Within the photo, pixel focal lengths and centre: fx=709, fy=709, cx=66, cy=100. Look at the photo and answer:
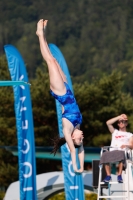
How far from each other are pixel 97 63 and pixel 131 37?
14698 mm

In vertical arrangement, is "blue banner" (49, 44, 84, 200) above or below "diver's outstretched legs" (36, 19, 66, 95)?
below

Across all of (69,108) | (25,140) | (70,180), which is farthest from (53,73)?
(70,180)

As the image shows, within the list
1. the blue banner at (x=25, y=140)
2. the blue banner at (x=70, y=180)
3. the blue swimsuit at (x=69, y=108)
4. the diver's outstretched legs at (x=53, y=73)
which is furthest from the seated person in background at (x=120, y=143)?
the blue banner at (x=25, y=140)

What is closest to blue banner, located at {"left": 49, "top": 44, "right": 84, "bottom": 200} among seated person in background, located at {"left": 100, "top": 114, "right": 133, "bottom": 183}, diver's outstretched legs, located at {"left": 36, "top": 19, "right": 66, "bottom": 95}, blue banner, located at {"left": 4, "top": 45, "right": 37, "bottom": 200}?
blue banner, located at {"left": 4, "top": 45, "right": 37, "bottom": 200}

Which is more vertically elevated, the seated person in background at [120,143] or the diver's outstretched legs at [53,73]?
the diver's outstretched legs at [53,73]

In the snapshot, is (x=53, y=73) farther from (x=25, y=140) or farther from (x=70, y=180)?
(x=70, y=180)

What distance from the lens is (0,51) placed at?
177875mm

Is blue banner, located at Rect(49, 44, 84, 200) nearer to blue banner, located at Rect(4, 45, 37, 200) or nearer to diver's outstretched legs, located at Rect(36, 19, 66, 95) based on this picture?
blue banner, located at Rect(4, 45, 37, 200)

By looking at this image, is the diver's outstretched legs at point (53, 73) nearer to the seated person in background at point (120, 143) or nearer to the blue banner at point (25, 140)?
the seated person in background at point (120, 143)

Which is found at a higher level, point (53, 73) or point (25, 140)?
point (53, 73)

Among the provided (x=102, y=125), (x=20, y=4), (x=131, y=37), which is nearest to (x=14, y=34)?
(x=20, y=4)

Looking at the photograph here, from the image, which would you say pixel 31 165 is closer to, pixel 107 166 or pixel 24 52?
pixel 107 166

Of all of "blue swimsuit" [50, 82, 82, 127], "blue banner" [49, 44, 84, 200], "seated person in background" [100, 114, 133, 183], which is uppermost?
"blue swimsuit" [50, 82, 82, 127]

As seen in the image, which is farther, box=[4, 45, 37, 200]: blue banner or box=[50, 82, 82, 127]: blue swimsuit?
box=[4, 45, 37, 200]: blue banner
